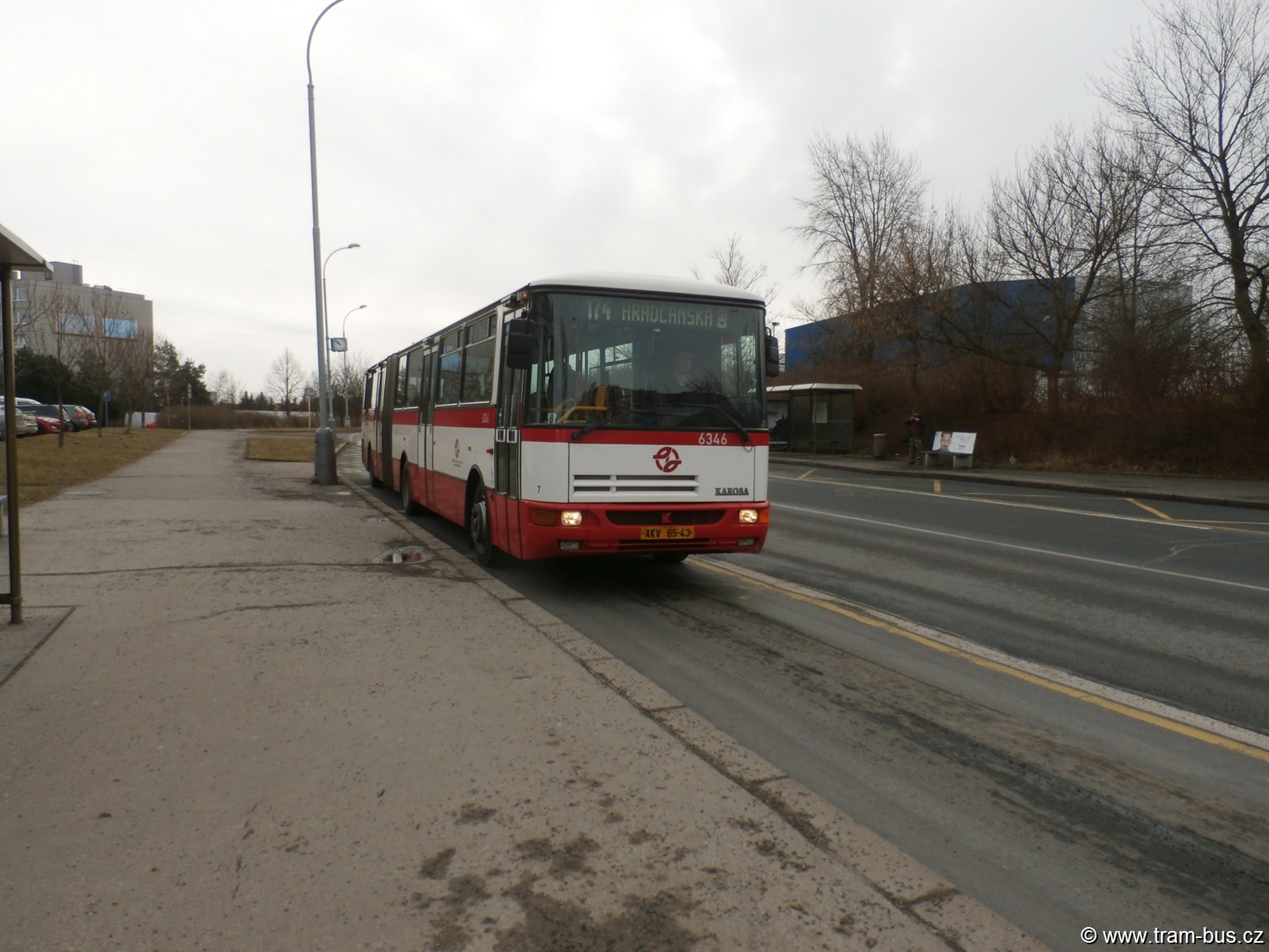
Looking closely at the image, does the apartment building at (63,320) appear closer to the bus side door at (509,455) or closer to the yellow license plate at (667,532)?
the bus side door at (509,455)

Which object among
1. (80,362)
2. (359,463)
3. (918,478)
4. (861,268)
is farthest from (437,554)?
(80,362)

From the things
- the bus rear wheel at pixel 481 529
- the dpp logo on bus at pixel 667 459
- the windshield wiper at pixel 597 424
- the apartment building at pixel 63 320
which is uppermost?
the apartment building at pixel 63 320

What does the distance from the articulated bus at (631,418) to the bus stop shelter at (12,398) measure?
3489 millimetres

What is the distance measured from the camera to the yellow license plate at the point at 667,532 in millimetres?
8094

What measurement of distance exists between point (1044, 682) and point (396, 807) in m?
4.14

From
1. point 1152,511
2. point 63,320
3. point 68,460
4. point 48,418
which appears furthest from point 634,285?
point 48,418

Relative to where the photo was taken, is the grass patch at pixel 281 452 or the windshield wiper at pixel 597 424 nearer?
the windshield wiper at pixel 597 424

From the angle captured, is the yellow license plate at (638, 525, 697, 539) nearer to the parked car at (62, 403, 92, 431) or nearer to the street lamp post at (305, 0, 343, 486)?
the street lamp post at (305, 0, 343, 486)

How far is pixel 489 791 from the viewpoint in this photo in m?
3.84

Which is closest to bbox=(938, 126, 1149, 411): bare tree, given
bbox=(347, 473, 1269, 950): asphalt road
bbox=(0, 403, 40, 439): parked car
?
bbox=(347, 473, 1269, 950): asphalt road

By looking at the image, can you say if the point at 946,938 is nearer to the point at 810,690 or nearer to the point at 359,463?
the point at 810,690

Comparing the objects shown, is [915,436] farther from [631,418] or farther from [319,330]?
[631,418]

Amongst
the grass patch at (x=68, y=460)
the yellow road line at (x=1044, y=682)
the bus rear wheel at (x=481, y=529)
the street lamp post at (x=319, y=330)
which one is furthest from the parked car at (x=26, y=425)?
the yellow road line at (x=1044, y=682)

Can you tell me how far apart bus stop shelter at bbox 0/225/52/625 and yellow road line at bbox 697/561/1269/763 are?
6073 mm
